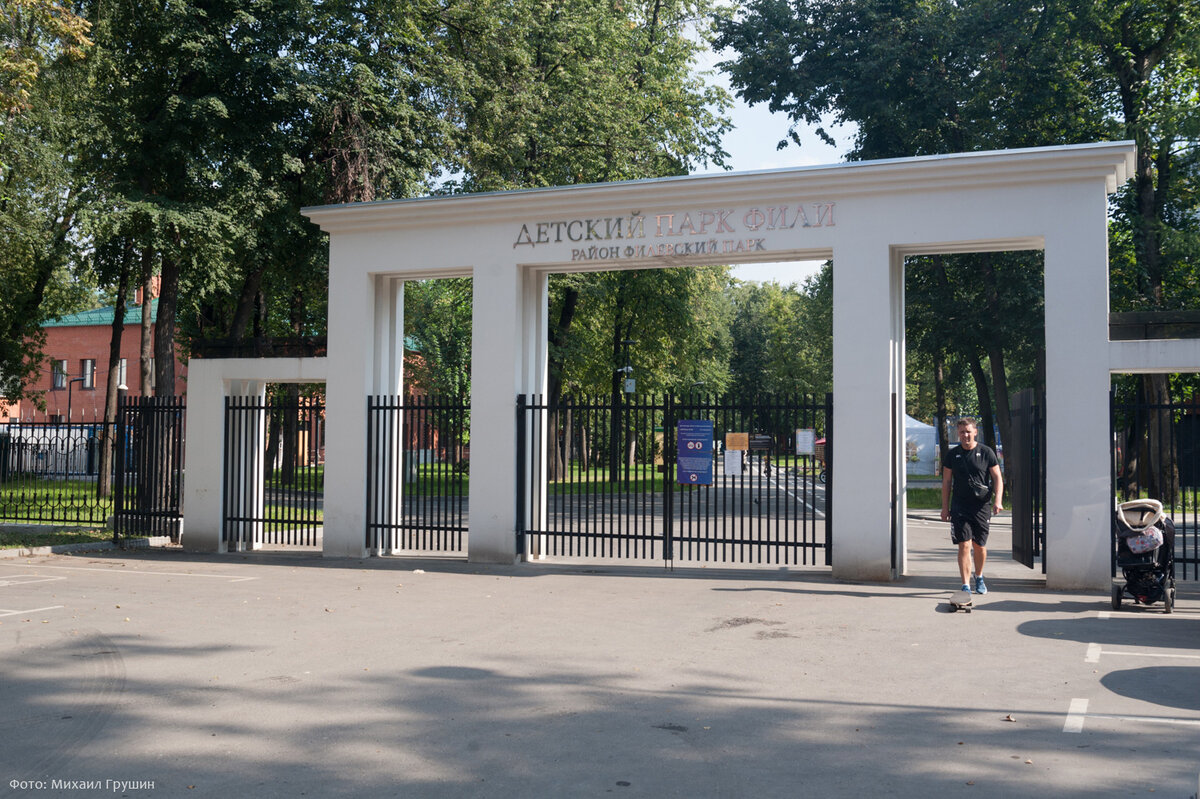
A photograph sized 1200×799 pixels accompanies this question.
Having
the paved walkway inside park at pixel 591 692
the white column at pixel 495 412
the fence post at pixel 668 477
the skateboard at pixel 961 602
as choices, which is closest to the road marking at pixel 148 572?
the paved walkway inside park at pixel 591 692

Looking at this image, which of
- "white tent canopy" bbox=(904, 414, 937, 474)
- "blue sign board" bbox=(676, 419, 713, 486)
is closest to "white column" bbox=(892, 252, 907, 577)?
"blue sign board" bbox=(676, 419, 713, 486)

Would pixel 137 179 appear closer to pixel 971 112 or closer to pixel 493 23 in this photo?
pixel 493 23

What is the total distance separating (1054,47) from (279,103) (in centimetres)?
1924

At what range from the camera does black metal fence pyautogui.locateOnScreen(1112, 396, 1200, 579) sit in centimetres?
1338

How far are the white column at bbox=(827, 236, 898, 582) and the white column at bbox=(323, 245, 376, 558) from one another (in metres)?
7.16

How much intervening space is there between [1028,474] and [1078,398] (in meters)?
1.11

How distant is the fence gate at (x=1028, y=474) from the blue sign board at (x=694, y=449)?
4.06 metres

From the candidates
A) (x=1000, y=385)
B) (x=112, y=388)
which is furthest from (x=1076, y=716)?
(x=112, y=388)

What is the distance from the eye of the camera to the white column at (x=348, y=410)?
15.5m

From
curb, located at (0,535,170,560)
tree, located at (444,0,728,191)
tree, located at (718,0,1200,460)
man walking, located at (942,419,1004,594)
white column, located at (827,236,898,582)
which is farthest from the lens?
tree, located at (718,0,1200,460)

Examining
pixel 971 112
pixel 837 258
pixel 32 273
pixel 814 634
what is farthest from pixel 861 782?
pixel 32 273

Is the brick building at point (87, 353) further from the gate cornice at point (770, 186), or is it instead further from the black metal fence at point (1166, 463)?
the black metal fence at point (1166, 463)

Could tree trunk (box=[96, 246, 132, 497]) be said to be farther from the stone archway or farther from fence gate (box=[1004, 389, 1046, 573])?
fence gate (box=[1004, 389, 1046, 573])

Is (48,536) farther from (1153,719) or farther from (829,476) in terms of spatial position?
(1153,719)
